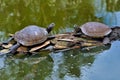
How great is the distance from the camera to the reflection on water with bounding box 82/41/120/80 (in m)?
5.04

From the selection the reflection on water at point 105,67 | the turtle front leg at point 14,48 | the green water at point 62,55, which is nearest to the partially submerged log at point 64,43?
the turtle front leg at point 14,48

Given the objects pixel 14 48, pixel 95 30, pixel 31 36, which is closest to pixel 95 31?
pixel 95 30

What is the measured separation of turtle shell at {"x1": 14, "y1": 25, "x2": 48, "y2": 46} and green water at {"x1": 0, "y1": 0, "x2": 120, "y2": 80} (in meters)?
0.37

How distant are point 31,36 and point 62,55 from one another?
33.6 inches

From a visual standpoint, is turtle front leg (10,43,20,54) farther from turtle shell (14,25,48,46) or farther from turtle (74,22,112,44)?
turtle (74,22,112,44)

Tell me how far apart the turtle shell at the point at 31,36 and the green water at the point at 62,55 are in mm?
371

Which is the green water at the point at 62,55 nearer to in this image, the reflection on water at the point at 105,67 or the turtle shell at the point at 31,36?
the reflection on water at the point at 105,67

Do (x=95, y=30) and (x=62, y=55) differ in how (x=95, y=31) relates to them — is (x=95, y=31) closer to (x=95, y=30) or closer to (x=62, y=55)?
(x=95, y=30)

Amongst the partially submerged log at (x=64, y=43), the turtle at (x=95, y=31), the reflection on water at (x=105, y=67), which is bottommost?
the reflection on water at (x=105, y=67)

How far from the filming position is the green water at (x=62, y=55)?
5.27m

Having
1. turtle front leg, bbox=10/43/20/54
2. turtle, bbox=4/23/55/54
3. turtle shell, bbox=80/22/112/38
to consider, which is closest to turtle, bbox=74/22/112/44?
turtle shell, bbox=80/22/112/38

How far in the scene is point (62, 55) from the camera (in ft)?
20.2

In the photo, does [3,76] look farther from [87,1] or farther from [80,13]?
[87,1]

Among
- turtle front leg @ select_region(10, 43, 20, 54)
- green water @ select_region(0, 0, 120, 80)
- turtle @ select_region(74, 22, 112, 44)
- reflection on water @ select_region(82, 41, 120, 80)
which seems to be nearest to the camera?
reflection on water @ select_region(82, 41, 120, 80)
